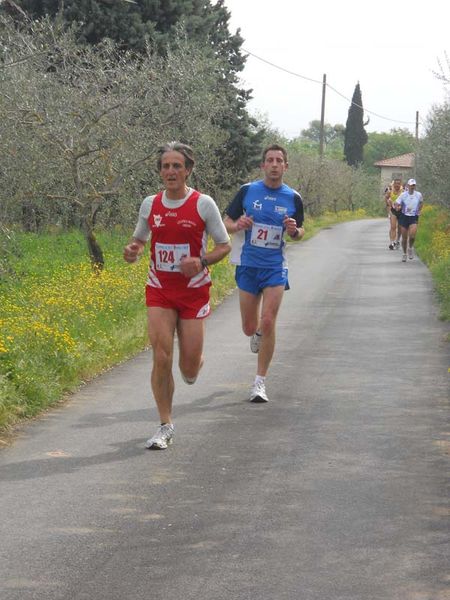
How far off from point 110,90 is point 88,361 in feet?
32.7

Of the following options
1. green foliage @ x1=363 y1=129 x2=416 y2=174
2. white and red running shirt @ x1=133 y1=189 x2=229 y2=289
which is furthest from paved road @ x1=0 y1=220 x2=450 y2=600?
green foliage @ x1=363 y1=129 x2=416 y2=174

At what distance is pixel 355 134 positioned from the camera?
109 metres

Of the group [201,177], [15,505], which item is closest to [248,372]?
[15,505]

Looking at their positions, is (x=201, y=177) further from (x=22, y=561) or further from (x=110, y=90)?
(x=22, y=561)

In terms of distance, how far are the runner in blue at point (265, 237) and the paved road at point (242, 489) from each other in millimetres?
576

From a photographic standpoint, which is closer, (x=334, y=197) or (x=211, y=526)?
(x=211, y=526)

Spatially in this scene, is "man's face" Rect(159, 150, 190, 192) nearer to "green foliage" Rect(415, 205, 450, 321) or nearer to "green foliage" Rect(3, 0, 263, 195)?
"green foliage" Rect(415, 205, 450, 321)

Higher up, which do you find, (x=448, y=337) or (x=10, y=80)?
(x=10, y=80)

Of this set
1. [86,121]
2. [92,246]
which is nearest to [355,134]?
[92,246]

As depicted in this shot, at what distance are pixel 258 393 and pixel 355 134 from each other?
102 metres

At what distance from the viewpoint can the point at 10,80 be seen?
57.9 feet

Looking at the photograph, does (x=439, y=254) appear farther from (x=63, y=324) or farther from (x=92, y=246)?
(x=63, y=324)

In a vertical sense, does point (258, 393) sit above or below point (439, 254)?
above

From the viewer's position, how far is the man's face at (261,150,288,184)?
30.6 feet
